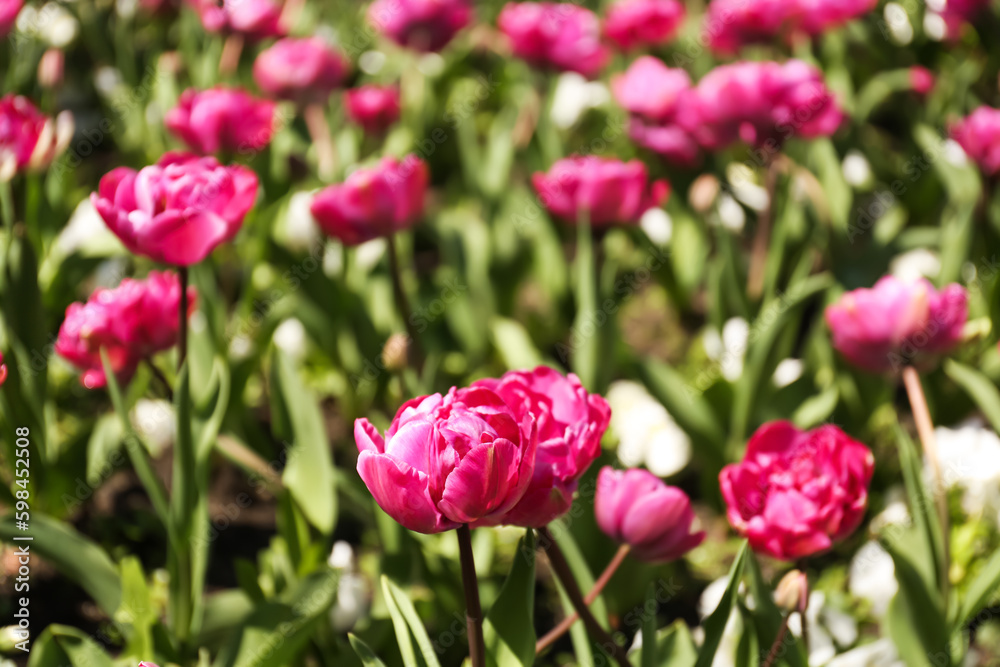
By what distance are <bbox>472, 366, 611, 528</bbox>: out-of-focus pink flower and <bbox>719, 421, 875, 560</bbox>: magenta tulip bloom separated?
0.23 meters

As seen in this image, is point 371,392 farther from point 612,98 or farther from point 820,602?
point 612,98

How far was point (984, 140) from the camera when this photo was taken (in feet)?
5.67

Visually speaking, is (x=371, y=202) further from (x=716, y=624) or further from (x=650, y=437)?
(x=716, y=624)

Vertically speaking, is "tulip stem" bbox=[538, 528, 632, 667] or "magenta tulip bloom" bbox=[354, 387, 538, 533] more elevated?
"magenta tulip bloom" bbox=[354, 387, 538, 533]

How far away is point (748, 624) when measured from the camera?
104 cm

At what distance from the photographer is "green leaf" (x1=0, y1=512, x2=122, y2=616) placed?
1.20 meters

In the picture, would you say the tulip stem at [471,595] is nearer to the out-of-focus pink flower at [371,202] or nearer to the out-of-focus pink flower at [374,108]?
the out-of-focus pink flower at [371,202]

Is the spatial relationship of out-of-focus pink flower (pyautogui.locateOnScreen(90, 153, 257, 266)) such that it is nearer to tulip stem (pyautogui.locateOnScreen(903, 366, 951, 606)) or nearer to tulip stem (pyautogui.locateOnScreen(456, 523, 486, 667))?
tulip stem (pyautogui.locateOnScreen(456, 523, 486, 667))

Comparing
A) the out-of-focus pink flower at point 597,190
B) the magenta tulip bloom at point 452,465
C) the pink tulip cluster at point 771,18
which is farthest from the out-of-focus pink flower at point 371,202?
the pink tulip cluster at point 771,18

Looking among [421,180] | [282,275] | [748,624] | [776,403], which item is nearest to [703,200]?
[776,403]

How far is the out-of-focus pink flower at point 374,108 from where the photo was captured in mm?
2178

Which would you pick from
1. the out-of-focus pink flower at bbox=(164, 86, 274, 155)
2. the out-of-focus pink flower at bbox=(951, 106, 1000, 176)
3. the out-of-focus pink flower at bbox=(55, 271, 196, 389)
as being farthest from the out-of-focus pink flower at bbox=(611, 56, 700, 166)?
the out-of-focus pink flower at bbox=(55, 271, 196, 389)

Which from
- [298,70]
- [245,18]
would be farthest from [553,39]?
[245,18]

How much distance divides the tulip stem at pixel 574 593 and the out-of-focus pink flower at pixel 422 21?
6.04 feet
